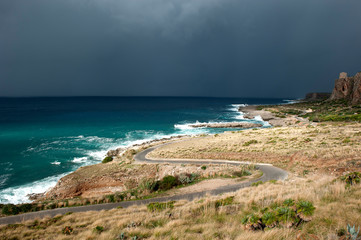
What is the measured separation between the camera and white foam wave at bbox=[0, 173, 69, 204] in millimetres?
21553

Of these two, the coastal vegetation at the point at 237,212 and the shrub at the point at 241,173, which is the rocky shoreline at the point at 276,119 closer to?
the coastal vegetation at the point at 237,212

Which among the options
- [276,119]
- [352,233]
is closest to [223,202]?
[352,233]

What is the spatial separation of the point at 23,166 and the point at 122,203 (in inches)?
1098

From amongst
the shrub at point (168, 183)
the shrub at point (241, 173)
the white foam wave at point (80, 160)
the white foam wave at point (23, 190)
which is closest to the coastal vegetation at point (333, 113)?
the shrub at point (241, 173)

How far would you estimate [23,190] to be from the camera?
2380cm

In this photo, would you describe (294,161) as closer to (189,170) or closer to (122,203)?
(189,170)

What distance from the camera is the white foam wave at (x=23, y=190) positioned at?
21.6m

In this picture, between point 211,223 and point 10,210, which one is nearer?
point 211,223

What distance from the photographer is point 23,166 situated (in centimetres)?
3122

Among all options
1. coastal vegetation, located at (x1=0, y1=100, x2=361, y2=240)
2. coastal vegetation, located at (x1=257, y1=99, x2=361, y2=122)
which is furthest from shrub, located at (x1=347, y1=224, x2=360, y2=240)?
coastal vegetation, located at (x1=257, y1=99, x2=361, y2=122)

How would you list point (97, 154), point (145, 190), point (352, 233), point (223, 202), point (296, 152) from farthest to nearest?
point (97, 154) < point (296, 152) < point (145, 190) < point (223, 202) < point (352, 233)

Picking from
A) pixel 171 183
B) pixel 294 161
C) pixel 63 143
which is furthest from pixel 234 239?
pixel 63 143

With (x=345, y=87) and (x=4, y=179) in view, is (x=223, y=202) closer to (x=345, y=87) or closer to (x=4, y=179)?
(x=4, y=179)

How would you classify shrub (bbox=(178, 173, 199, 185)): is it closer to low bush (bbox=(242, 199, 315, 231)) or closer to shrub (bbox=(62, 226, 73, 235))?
shrub (bbox=(62, 226, 73, 235))
